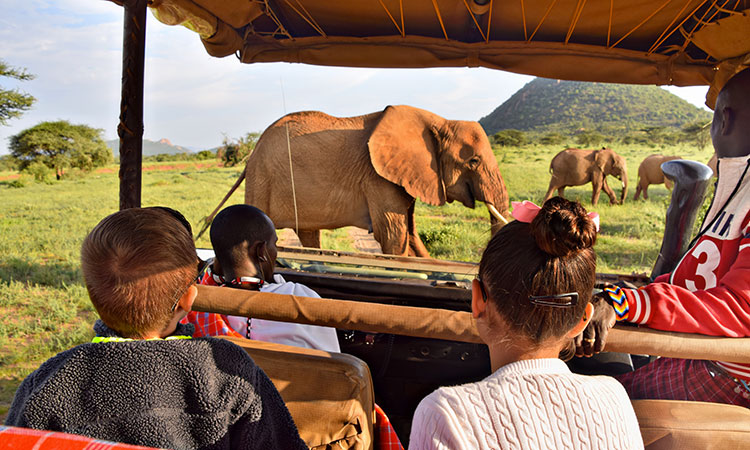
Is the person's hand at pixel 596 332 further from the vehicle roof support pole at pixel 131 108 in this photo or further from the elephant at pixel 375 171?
the elephant at pixel 375 171

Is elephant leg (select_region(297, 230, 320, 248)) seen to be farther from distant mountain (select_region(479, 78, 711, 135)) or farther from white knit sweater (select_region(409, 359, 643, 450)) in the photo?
distant mountain (select_region(479, 78, 711, 135))

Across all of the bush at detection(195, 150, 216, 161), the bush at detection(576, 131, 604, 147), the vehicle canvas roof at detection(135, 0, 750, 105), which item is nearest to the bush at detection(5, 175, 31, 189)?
the bush at detection(195, 150, 216, 161)

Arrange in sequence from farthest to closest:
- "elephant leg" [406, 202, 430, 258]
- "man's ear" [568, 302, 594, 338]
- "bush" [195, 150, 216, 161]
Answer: "bush" [195, 150, 216, 161]
"elephant leg" [406, 202, 430, 258]
"man's ear" [568, 302, 594, 338]

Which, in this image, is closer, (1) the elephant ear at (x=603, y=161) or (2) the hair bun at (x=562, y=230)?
(2) the hair bun at (x=562, y=230)

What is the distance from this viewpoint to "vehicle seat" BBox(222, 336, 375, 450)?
41.9 inches

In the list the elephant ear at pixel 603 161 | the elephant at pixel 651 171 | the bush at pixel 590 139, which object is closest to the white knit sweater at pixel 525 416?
the elephant ear at pixel 603 161

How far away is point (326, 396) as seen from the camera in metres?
1.08

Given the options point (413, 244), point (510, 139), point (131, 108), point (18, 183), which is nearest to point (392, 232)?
point (413, 244)

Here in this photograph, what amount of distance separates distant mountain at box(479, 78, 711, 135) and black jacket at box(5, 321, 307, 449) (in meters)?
44.9

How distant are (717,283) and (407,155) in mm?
4606

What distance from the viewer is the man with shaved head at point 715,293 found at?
130 cm

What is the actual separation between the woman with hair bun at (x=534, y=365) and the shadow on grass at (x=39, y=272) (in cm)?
673

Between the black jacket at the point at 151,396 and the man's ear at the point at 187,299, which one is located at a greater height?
the man's ear at the point at 187,299

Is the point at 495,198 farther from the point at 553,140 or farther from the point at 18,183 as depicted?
the point at 553,140
